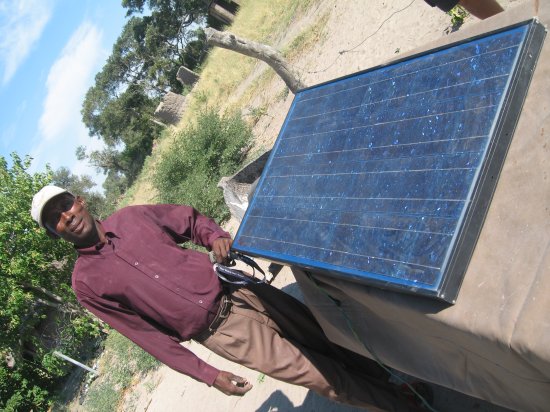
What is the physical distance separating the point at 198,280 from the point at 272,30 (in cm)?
1368

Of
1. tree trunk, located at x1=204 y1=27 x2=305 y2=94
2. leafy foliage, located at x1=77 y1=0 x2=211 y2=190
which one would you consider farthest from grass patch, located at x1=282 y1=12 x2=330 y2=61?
leafy foliage, located at x1=77 y1=0 x2=211 y2=190

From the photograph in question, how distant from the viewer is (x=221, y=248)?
320 centimetres

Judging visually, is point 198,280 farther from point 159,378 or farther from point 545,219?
point 159,378

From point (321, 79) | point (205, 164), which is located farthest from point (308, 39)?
point (205, 164)

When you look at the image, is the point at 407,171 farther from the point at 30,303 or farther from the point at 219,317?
the point at 30,303

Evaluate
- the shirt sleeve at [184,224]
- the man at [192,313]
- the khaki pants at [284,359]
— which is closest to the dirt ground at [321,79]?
the khaki pants at [284,359]

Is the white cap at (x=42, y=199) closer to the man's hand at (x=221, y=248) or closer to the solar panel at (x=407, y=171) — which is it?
the man's hand at (x=221, y=248)

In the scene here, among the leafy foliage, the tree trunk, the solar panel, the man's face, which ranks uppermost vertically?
the leafy foliage

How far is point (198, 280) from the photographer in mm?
3135

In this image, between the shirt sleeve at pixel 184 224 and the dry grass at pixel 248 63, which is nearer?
the shirt sleeve at pixel 184 224

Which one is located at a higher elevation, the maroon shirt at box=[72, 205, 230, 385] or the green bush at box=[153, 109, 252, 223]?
the green bush at box=[153, 109, 252, 223]

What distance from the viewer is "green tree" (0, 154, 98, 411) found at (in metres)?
12.1

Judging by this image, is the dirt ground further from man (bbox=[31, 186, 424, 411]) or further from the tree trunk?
the tree trunk

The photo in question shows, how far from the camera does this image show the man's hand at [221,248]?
125 inches
